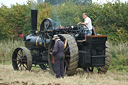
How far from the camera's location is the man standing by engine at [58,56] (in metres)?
9.84

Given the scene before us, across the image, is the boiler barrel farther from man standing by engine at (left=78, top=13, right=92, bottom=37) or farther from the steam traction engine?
man standing by engine at (left=78, top=13, right=92, bottom=37)

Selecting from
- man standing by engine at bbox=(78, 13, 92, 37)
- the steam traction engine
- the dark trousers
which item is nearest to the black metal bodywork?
the steam traction engine

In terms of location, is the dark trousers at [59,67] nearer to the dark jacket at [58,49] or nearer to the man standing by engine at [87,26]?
the dark jacket at [58,49]

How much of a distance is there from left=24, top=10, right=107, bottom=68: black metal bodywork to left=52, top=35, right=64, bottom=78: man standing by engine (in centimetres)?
67

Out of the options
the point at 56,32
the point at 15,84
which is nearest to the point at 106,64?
the point at 56,32

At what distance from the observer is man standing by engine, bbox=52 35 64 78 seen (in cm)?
984

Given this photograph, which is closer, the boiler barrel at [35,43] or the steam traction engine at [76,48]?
the steam traction engine at [76,48]

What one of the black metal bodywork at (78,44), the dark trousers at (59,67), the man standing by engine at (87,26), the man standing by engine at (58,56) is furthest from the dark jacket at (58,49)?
the man standing by engine at (87,26)

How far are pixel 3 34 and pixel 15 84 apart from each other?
14.8m

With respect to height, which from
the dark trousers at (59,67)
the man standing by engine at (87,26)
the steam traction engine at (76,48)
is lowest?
the dark trousers at (59,67)

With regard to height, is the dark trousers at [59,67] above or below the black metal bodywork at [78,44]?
below

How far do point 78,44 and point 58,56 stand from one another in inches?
39.9

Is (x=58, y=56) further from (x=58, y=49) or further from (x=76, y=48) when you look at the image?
(x=76, y=48)

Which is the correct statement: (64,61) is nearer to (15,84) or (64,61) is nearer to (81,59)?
(81,59)
